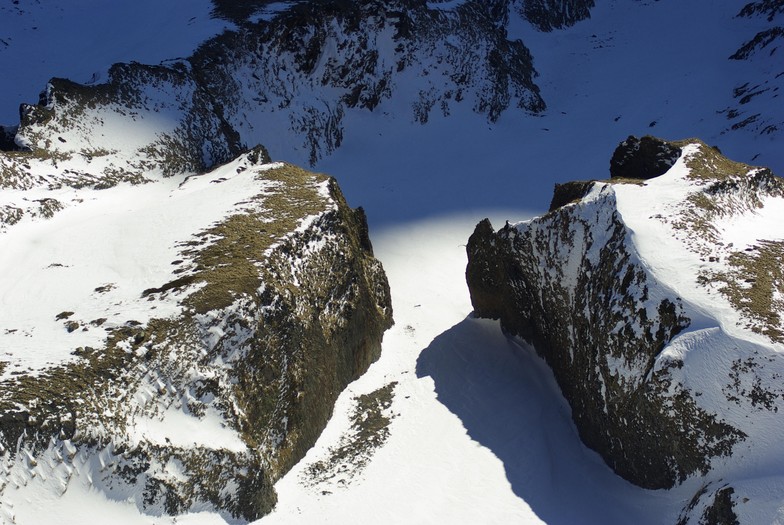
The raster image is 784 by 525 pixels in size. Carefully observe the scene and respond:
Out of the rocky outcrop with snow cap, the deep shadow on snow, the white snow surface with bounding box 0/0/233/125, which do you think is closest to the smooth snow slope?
the deep shadow on snow

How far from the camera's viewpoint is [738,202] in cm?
2016

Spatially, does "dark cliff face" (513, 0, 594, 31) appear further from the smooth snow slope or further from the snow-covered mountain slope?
the snow-covered mountain slope

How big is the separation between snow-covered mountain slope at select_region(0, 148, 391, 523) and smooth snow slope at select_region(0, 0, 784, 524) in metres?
0.75

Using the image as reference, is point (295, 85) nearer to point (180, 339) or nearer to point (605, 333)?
point (180, 339)

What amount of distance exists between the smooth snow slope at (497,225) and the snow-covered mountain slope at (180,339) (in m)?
0.75

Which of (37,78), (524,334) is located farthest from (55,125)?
(524,334)

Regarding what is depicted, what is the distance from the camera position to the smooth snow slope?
17062 millimetres

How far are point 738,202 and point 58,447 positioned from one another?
1837cm

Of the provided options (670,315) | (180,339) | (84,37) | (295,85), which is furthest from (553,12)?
(180,339)

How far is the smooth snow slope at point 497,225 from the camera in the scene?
1706 centimetres

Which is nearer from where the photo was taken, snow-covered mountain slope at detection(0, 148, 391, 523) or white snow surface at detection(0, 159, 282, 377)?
snow-covered mountain slope at detection(0, 148, 391, 523)

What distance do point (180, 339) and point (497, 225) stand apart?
20.7 metres

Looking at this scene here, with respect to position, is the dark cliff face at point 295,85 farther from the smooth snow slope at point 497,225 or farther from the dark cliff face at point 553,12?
the dark cliff face at point 553,12

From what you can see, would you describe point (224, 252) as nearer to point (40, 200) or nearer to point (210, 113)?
point (40, 200)
